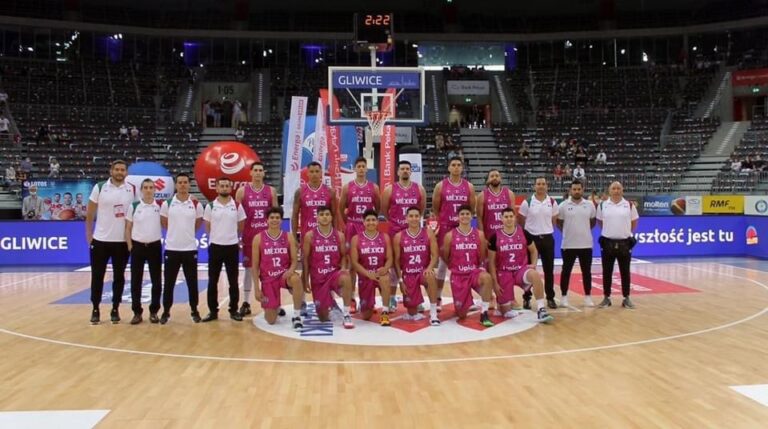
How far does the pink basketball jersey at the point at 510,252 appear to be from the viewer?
754cm

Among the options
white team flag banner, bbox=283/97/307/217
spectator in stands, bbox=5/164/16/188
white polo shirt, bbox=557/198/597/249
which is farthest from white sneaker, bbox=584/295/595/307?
spectator in stands, bbox=5/164/16/188

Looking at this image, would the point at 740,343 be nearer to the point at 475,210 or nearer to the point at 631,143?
the point at 475,210

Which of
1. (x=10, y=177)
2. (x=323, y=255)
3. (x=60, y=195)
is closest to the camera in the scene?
(x=323, y=255)

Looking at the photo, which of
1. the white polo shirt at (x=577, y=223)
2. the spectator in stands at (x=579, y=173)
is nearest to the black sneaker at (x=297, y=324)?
the white polo shirt at (x=577, y=223)

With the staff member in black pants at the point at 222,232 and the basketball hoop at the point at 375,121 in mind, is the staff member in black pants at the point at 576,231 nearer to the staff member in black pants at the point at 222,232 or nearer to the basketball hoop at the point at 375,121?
the basketball hoop at the point at 375,121

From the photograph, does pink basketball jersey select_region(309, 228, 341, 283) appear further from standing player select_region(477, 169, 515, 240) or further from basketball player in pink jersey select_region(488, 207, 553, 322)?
standing player select_region(477, 169, 515, 240)

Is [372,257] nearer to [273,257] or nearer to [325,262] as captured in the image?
[325,262]

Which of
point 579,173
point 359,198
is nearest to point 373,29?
point 359,198

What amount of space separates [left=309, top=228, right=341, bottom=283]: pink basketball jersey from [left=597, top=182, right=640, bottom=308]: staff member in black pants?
3.55 m

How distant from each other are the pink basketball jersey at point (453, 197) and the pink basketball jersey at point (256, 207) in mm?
2159

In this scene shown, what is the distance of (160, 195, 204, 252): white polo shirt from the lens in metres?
7.36

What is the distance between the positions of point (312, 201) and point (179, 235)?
5.24ft

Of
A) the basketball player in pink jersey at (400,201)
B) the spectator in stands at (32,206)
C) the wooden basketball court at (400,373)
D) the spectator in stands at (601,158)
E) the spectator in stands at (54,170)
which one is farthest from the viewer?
the spectator in stands at (601,158)

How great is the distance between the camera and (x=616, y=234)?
829 cm
